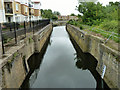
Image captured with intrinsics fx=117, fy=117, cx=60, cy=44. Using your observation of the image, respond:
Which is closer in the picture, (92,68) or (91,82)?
(91,82)

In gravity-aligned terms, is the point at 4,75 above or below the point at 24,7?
below

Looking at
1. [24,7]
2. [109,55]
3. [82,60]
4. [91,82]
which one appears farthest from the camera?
[24,7]

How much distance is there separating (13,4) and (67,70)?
2010cm

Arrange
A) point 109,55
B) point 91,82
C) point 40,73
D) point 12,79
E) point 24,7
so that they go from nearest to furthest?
point 12,79
point 109,55
point 91,82
point 40,73
point 24,7

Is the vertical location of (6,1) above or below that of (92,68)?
above

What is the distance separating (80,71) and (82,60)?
241cm

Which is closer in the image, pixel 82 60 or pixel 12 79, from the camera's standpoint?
pixel 12 79

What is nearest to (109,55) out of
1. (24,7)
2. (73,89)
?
(73,89)

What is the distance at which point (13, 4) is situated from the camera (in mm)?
24062

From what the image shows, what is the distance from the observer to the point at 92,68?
10156 millimetres

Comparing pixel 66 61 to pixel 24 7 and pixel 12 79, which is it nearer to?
pixel 12 79

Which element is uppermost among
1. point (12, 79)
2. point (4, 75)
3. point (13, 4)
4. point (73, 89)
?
point (13, 4)

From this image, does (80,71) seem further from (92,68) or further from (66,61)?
(66,61)

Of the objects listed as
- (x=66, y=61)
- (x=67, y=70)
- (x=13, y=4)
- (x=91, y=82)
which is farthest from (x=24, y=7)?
(x=91, y=82)
